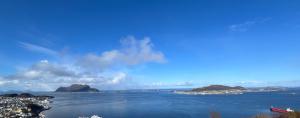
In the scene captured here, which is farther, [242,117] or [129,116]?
[129,116]

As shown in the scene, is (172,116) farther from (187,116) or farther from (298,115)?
(298,115)

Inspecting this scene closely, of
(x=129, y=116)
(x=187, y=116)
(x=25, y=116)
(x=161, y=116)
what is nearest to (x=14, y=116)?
(x=25, y=116)

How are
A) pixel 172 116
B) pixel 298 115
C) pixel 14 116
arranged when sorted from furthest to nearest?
pixel 172 116 → pixel 14 116 → pixel 298 115

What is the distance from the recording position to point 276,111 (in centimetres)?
12200

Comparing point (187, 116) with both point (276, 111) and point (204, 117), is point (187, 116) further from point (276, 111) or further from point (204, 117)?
point (276, 111)

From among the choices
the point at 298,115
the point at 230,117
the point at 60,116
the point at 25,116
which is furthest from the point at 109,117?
the point at 298,115

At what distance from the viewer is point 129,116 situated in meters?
109

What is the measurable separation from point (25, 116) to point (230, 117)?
68.5 metres

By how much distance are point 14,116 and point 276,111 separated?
3931 inches

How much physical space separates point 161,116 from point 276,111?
50905 mm

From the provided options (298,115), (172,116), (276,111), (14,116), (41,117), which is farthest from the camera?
(276,111)

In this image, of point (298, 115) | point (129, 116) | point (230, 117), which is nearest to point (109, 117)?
point (129, 116)

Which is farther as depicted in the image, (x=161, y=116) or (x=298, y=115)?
(x=161, y=116)

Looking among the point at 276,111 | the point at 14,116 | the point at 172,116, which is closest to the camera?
the point at 14,116
